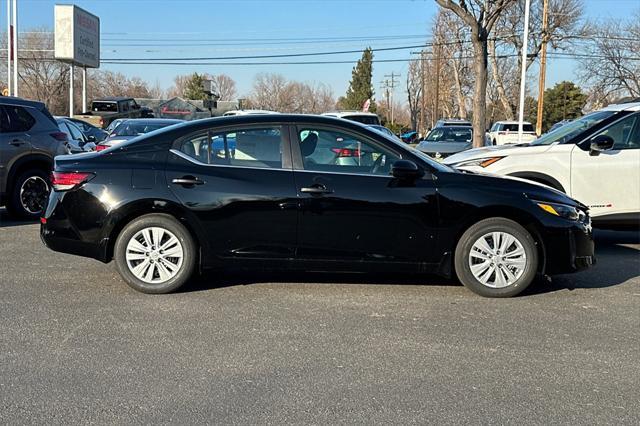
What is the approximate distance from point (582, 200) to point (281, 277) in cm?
399

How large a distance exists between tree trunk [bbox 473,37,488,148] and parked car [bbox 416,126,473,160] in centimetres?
37

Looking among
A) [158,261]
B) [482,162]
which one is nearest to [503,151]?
[482,162]

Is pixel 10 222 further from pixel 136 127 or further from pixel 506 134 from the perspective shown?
pixel 506 134

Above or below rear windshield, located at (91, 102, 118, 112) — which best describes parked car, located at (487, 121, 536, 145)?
below

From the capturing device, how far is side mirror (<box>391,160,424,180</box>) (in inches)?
219

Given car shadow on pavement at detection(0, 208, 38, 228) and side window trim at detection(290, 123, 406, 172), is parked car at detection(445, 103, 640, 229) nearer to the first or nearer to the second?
side window trim at detection(290, 123, 406, 172)

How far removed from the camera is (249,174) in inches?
222

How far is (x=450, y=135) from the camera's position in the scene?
20.0 meters

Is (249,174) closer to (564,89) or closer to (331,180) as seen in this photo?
(331,180)

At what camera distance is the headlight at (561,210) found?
5742mm

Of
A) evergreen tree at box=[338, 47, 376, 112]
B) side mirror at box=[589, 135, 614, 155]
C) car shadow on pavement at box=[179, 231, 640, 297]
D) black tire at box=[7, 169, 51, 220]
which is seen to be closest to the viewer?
car shadow on pavement at box=[179, 231, 640, 297]

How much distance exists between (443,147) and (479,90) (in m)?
3.04

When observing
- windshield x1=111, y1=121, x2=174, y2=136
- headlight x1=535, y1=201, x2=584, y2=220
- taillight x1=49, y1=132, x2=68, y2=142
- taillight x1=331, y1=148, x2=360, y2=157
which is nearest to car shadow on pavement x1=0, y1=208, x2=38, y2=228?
taillight x1=49, y1=132, x2=68, y2=142

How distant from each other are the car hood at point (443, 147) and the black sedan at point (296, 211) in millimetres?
12105
